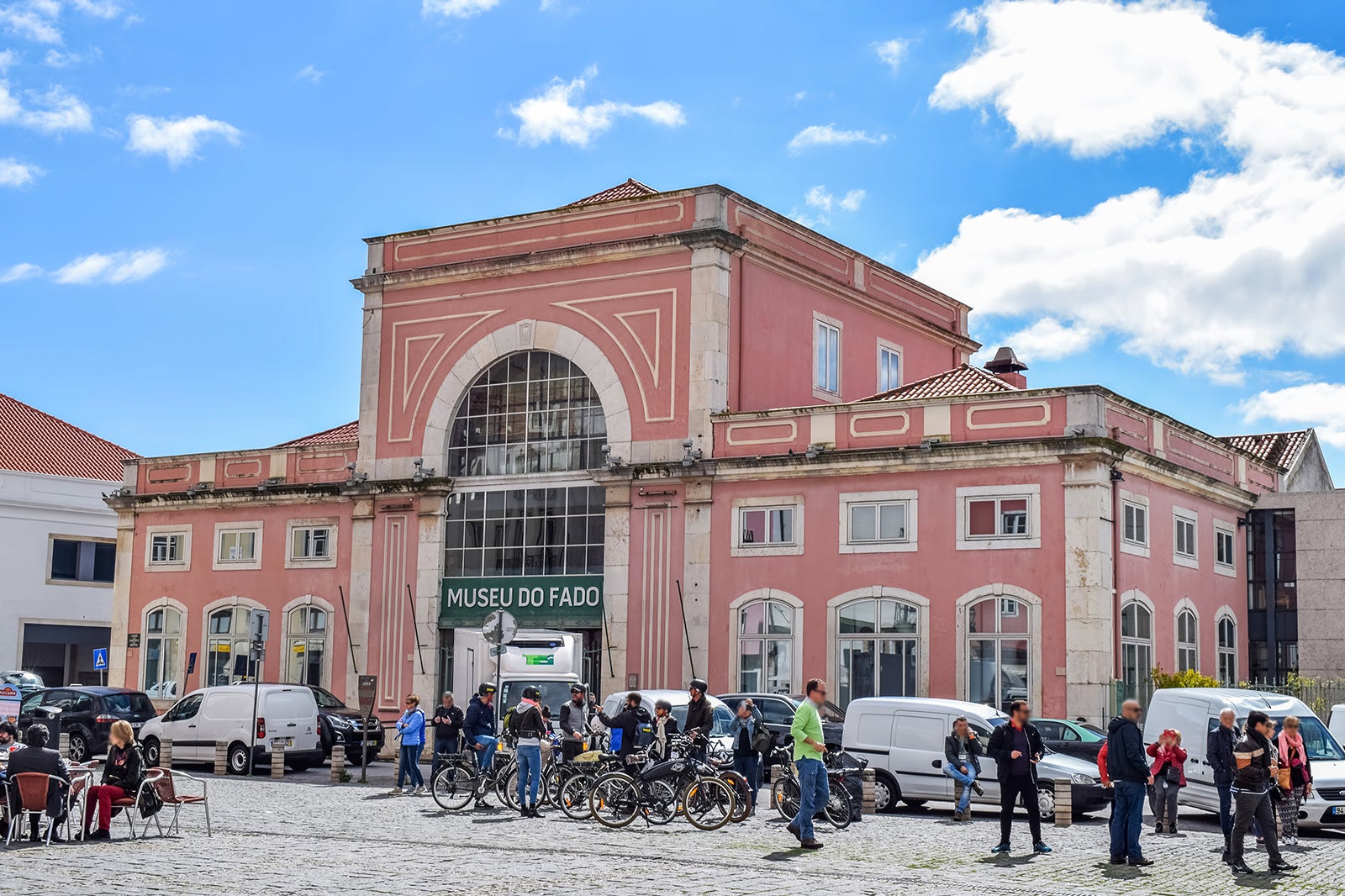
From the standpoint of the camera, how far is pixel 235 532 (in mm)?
41719

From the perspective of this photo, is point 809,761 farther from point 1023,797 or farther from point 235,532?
point 235,532

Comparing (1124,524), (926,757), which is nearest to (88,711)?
(926,757)

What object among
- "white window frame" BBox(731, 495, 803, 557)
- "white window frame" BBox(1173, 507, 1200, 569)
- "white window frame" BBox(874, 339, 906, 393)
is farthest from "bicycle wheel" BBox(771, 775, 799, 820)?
"white window frame" BBox(874, 339, 906, 393)

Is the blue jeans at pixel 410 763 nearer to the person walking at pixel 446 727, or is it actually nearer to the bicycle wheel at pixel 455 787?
the person walking at pixel 446 727

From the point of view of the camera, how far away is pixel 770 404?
3641 centimetres

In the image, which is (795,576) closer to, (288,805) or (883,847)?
(288,805)

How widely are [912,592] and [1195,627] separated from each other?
7121 millimetres

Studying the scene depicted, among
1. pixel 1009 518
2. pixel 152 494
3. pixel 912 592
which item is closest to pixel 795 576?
pixel 912 592

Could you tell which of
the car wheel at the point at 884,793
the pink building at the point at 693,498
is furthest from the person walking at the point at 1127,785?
the pink building at the point at 693,498

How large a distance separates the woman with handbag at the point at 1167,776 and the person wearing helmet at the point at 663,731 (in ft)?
20.8

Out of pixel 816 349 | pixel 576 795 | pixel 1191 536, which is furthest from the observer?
pixel 816 349

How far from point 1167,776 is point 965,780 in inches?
111

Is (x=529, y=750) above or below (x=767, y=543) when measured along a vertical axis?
below

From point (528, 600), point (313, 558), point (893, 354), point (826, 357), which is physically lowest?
point (528, 600)
